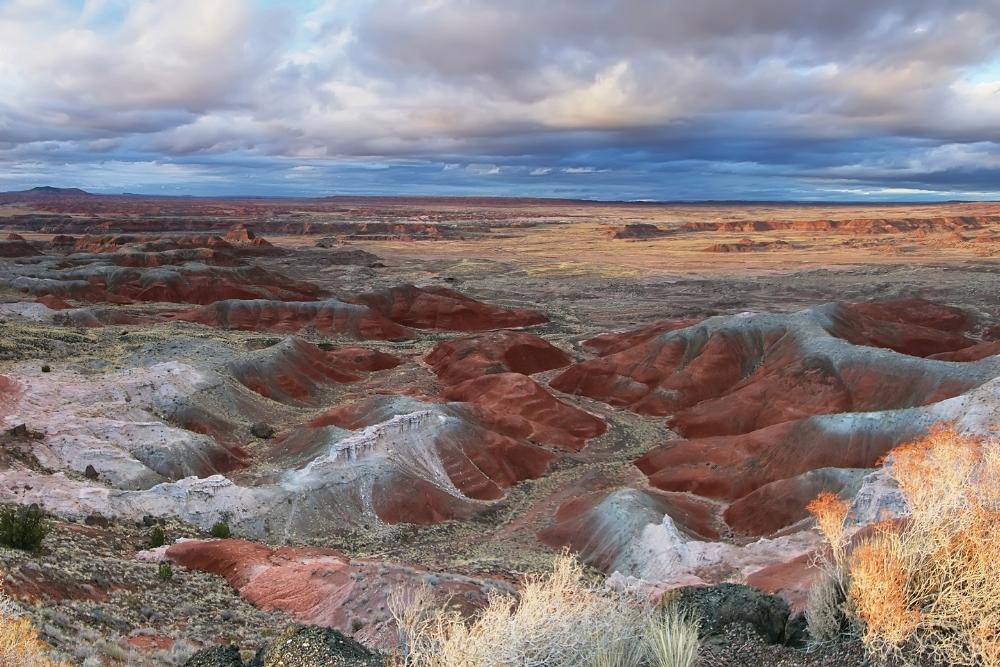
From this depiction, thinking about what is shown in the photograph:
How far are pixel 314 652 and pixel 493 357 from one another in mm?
46394

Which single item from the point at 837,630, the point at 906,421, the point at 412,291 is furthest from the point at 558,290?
the point at 837,630

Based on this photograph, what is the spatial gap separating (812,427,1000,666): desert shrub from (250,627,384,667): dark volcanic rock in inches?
258

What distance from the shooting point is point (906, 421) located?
31844 millimetres

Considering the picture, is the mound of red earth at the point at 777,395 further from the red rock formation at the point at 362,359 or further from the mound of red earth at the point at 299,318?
the mound of red earth at the point at 299,318

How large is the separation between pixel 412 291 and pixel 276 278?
79.5ft

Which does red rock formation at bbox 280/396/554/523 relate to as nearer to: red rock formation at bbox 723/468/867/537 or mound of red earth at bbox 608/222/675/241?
red rock formation at bbox 723/468/867/537

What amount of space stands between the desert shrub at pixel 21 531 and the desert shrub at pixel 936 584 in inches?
677

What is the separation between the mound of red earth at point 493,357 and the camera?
53.9m

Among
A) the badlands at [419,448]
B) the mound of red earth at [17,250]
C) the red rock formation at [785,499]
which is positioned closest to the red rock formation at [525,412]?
the badlands at [419,448]

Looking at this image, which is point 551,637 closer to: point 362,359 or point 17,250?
point 362,359

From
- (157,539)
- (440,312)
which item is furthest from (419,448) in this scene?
(440,312)

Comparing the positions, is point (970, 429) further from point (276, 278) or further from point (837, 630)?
point (276, 278)

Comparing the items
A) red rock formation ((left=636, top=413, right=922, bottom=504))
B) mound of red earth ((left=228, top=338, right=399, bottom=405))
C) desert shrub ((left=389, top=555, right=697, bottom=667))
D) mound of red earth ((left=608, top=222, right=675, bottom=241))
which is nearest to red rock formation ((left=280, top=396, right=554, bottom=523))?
red rock formation ((left=636, top=413, right=922, bottom=504))

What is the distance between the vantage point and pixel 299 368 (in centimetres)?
A: 5053
